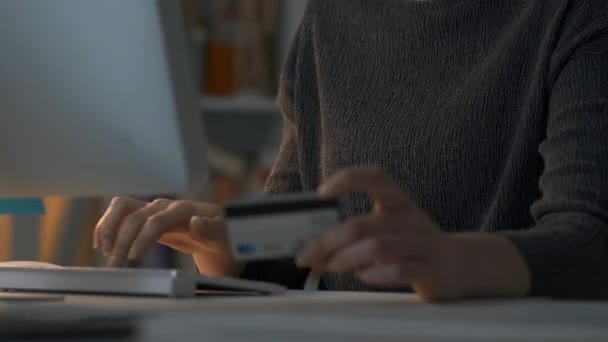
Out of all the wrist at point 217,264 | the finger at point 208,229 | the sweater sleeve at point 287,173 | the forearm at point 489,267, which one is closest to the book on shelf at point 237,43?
the sweater sleeve at point 287,173

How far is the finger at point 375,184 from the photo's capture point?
2.28 ft

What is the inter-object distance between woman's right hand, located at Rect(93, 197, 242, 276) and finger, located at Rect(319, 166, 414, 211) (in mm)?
290

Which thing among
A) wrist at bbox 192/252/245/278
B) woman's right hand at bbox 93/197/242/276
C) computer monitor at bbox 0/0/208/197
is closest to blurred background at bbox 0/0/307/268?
wrist at bbox 192/252/245/278

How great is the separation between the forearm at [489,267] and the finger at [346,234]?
6 centimetres

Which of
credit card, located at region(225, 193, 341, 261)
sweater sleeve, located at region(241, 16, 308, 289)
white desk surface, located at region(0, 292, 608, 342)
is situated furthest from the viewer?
sweater sleeve, located at region(241, 16, 308, 289)

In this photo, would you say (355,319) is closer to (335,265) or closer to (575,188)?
(335,265)

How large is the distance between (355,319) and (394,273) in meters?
0.09

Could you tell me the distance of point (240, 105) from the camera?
290 cm

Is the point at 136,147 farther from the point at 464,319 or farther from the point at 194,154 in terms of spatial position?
the point at 464,319

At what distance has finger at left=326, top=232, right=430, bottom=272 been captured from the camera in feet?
2.31

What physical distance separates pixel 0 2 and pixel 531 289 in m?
0.47

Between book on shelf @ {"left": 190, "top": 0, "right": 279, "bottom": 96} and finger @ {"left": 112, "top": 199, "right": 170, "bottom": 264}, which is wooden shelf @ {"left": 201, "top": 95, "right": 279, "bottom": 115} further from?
finger @ {"left": 112, "top": 199, "right": 170, "bottom": 264}

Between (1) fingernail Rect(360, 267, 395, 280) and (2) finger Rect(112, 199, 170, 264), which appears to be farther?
(2) finger Rect(112, 199, 170, 264)

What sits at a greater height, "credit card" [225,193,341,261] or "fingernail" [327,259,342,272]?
"credit card" [225,193,341,261]
